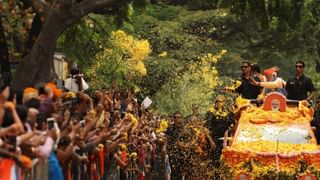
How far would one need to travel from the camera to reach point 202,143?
16.6 meters

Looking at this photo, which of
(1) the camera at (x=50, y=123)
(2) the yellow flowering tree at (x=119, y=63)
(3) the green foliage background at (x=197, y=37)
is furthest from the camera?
(2) the yellow flowering tree at (x=119, y=63)

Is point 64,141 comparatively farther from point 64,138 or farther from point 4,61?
point 4,61

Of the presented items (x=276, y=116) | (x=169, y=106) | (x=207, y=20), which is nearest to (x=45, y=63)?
(x=276, y=116)

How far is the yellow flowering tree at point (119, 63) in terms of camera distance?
20625mm

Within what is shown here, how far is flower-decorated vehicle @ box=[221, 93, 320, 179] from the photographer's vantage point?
13.4 m

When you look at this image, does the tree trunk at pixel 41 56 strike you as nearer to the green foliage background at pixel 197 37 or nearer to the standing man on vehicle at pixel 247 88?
the green foliage background at pixel 197 37

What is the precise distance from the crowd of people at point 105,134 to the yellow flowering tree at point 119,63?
3.21 meters

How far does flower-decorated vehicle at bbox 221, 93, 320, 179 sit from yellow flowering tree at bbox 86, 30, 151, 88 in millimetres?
5634

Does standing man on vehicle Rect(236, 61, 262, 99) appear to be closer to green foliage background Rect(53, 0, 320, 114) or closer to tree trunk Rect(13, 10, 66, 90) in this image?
green foliage background Rect(53, 0, 320, 114)

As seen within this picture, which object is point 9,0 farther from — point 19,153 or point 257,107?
point 19,153

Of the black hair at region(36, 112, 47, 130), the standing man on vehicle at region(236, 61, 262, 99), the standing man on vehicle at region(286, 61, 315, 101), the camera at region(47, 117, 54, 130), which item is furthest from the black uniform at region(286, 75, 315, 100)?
the camera at region(47, 117, 54, 130)

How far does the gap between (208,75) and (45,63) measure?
1314 centimetres

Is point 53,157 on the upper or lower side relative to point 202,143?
upper

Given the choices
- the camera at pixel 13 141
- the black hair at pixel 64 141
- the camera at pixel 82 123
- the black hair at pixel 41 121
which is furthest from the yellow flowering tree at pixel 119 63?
the camera at pixel 13 141
